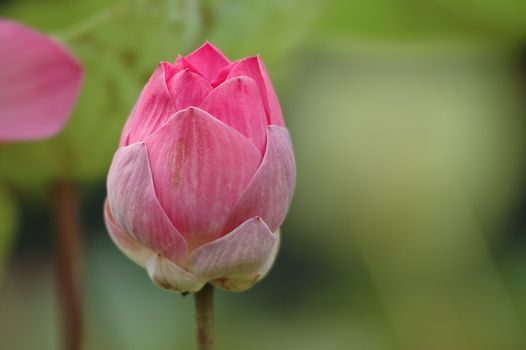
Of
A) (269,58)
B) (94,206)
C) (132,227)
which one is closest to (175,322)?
(94,206)

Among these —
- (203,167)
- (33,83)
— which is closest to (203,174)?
(203,167)

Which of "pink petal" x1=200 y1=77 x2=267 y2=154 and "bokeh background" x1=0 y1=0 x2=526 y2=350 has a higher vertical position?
"pink petal" x1=200 y1=77 x2=267 y2=154

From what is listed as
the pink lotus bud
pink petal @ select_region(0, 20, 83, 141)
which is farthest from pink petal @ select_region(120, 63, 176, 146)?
pink petal @ select_region(0, 20, 83, 141)

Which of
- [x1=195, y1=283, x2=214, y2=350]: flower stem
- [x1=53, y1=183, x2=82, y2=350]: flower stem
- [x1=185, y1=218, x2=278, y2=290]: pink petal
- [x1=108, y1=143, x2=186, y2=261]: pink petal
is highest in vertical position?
[x1=108, y1=143, x2=186, y2=261]: pink petal

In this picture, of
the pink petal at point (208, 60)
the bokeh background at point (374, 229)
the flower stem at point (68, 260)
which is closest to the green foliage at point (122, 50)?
the flower stem at point (68, 260)

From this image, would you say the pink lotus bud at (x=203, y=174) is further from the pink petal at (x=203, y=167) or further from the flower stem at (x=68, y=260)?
the flower stem at (x=68, y=260)

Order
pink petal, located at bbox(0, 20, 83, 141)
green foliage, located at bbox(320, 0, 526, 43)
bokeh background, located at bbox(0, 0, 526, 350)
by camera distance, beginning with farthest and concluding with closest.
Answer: bokeh background, located at bbox(0, 0, 526, 350) → green foliage, located at bbox(320, 0, 526, 43) → pink petal, located at bbox(0, 20, 83, 141)

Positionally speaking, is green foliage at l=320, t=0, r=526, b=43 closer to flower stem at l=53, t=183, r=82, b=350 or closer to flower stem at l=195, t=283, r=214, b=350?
flower stem at l=53, t=183, r=82, b=350
